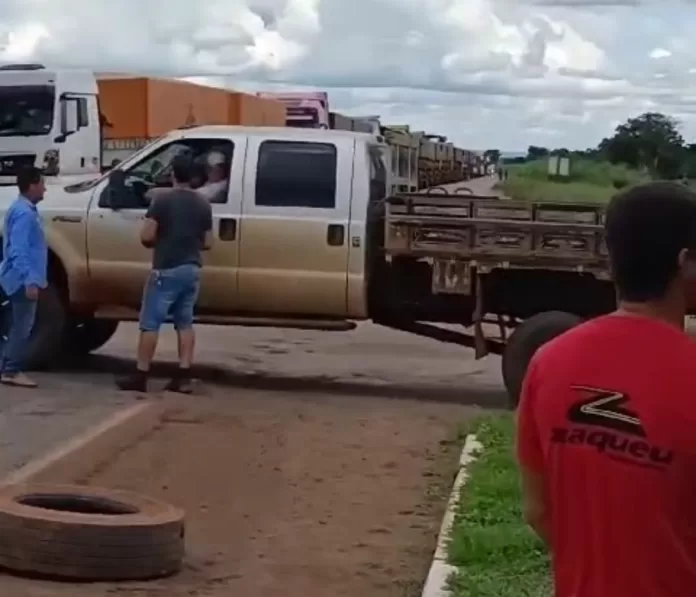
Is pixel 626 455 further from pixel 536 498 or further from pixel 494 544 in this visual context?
pixel 494 544

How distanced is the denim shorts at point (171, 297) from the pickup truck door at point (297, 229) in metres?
0.54

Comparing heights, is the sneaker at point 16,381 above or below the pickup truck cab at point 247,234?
below

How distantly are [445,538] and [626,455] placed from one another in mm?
4599

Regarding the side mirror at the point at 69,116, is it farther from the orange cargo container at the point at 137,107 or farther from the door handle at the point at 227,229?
the door handle at the point at 227,229

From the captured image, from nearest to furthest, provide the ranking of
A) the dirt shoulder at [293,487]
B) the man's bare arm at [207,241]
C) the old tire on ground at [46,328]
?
the dirt shoulder at [293,487] < the man's bare arm at [207,241] < the old tire on ground at [46,328]

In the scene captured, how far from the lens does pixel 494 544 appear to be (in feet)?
23.4

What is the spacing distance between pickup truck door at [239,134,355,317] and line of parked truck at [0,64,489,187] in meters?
4.18

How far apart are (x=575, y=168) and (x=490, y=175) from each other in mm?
33120

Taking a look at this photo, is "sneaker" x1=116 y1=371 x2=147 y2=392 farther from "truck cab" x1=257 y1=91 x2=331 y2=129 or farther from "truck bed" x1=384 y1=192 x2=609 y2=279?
"truck cab" x1=257 y1=91 x2=331 y2=129

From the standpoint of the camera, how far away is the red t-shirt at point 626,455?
283 centimetres

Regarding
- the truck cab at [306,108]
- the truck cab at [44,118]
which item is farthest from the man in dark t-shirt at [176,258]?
the truck cab at [306,108]

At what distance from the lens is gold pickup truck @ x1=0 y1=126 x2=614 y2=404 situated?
39.2 ft

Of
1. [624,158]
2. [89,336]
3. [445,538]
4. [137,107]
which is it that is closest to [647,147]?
[624,158]

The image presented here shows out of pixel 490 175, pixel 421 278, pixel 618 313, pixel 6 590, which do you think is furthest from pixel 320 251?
pixel 490 175
